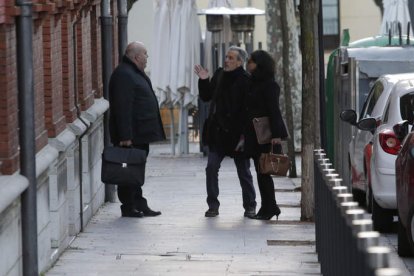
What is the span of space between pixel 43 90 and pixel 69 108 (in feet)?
6.49

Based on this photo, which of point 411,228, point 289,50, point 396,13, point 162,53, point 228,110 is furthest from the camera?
point 396,13

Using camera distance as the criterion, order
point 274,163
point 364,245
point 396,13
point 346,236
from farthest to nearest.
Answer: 1. point 396,13
2. point 274,163
3. point 346,236
4. point 364,245

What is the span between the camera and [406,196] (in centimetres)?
1216

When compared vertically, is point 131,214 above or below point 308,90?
below

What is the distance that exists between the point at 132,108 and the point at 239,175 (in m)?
1.24

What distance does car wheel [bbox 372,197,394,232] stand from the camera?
578 inches

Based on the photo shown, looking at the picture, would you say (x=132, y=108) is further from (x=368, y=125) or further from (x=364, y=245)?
(x=364, y=245)

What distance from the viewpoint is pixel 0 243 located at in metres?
9.33

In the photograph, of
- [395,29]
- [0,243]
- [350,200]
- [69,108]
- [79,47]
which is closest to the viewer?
[350,200]

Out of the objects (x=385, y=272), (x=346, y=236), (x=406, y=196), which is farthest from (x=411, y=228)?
(x=385, y=272)

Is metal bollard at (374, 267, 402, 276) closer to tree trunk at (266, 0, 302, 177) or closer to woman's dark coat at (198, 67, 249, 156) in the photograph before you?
woman's dark coat at (198, 67, 249, 156)

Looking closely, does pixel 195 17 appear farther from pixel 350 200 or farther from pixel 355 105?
pixel 350 200

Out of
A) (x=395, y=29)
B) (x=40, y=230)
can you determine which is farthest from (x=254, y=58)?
(x=395, y=29)

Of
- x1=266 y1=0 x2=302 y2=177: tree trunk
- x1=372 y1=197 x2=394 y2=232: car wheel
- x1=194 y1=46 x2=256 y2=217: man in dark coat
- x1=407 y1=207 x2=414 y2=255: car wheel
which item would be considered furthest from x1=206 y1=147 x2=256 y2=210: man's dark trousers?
x1=266 y1=0 x2=302 y2=177: tree trunk
